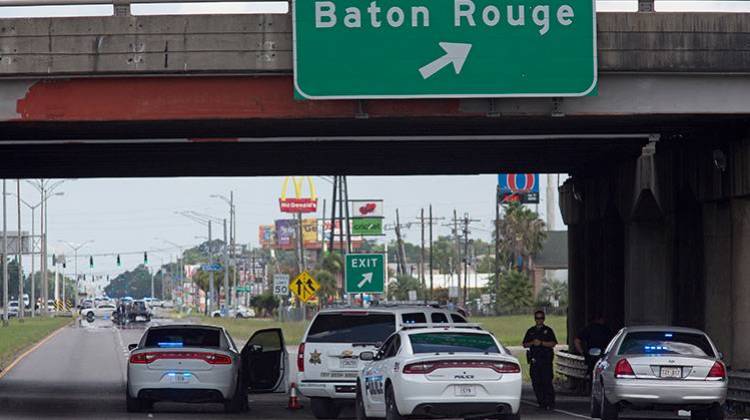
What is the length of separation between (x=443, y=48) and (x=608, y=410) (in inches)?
236

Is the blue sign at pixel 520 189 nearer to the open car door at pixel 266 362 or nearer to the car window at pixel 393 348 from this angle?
the open car door at pixel 266 362

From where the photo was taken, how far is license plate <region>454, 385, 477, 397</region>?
20234 mm

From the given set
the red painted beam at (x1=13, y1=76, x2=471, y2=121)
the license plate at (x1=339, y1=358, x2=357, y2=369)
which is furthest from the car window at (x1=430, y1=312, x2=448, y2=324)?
the red painted beam at (x1=13, y1=76, x2=471, y2=121)

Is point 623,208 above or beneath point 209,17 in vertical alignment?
beneath

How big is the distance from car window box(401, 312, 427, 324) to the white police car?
14.3 ft

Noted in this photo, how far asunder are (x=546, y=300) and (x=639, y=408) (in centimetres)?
11484

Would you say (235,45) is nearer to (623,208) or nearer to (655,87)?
(655,87)

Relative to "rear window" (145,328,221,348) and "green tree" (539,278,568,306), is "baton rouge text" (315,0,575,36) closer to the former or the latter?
"rear window" (145,328,221,348)

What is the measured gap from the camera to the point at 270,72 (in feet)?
77.7

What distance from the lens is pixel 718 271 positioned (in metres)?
28.9

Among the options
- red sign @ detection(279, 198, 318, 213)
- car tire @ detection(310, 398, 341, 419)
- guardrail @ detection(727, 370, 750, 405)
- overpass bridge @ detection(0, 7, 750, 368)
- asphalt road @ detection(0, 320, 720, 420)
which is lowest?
asphalt road @ detection(0, 320, 720, 420)

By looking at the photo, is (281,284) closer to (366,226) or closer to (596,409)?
(596,409)

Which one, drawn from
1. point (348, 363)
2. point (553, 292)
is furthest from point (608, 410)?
point (553, 292)

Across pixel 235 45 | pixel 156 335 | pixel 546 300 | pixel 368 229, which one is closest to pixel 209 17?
Result: pixel 235 45
